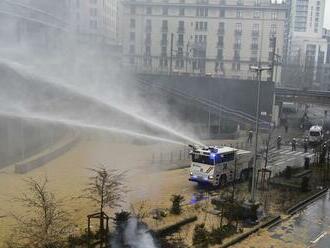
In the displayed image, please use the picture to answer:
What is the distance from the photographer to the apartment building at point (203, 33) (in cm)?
9750

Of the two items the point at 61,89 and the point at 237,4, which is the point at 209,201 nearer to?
the point at 61,89

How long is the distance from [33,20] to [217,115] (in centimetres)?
2761

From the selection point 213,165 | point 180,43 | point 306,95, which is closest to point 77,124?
point 213,165

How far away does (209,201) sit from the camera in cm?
2388

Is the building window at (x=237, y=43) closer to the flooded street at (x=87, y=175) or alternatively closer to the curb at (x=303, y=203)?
the flooded street at (x=87, y=175)

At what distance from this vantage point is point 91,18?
59.0m

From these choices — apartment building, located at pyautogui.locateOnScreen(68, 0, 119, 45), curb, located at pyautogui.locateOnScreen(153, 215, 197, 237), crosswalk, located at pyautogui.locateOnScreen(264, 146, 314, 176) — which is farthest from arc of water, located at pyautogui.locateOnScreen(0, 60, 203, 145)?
curb, located at pyautogui.locateOnScreen(153, 215, 197, 237)

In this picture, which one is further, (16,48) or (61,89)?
(61,89)

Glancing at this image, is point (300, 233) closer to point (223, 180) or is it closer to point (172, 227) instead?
point (172, 227)

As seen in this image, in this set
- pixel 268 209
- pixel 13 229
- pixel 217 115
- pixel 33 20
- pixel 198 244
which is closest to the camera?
pixel 198 244

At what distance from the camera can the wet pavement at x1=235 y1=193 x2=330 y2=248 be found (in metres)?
18.1

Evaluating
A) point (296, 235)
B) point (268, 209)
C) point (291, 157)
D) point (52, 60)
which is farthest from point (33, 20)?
point (296, 235)

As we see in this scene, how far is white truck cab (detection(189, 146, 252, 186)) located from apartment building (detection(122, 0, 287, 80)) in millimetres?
71286

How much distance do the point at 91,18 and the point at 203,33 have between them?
4651cm
